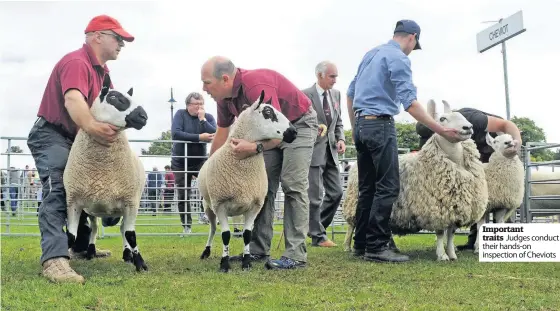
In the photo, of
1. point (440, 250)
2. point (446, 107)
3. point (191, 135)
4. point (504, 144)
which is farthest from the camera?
point (191, 135)

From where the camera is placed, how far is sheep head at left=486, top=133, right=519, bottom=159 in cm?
709

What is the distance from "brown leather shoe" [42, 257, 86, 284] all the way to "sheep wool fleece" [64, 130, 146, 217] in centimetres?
49

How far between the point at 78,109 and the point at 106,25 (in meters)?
0.86

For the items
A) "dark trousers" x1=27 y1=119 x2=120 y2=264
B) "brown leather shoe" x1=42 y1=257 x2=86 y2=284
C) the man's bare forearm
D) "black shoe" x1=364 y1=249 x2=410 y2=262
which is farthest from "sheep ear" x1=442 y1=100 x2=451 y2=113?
"brown leather shoe" x1=42 y1=257 x2=86 y2=284

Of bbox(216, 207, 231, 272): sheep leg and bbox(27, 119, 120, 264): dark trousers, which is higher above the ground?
bbox(27, 119, 120, 264): dark trousers

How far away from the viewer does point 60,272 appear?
4.42 meters

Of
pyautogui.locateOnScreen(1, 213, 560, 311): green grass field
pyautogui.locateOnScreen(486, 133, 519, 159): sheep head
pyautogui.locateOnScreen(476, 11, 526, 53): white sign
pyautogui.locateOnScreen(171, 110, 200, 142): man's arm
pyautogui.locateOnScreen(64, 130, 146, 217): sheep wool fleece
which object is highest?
pyautogui.locateOnScreen(476, 11, 526, 53): white sign

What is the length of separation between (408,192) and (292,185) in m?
1.53

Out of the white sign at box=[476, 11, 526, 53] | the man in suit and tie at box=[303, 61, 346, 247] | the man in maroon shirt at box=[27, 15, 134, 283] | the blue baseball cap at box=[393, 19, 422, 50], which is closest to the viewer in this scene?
the man in maroon shirt at box=[27, 15, 134, 283]

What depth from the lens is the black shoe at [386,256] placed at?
5.63m

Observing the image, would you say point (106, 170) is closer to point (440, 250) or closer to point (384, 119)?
point (384, 119)

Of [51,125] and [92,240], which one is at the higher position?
[51,125]

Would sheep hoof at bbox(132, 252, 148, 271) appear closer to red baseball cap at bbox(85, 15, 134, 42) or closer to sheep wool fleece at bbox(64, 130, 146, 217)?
sheep wool fleece at bbox(64, 130, 146, 217)

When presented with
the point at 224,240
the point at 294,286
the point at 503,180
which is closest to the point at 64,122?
the point at 224,240
